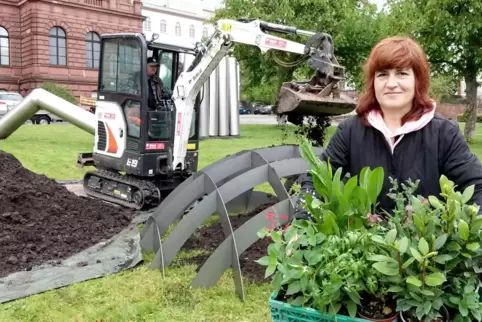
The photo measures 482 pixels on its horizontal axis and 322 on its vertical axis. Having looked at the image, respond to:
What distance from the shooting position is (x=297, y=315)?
1.80 metres

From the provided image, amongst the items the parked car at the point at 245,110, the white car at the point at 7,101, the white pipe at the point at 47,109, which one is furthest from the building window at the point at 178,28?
the white pipe at the point at 47,109

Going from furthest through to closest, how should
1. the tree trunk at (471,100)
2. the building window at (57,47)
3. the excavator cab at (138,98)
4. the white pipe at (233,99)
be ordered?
the building window at (57,47), the white pipe at (233,99), the tree trunk at (471,100), the excavator cab at (138,98)

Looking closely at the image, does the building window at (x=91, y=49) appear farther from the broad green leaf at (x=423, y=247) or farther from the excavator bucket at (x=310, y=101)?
the broad green leaf at (x=423, y=247)

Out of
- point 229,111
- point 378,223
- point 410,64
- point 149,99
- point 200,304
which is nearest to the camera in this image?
point 378,223

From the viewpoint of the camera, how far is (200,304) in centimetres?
458

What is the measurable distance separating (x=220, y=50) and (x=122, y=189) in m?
2.69

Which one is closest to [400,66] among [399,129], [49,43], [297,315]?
[399,129]

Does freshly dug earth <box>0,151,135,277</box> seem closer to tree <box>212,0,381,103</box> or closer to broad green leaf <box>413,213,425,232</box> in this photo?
broad green leaf <box>413,213,425,232</box>

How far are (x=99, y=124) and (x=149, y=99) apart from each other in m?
1.15

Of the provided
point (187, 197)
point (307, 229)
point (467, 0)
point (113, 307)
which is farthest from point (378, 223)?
point (467, 0)

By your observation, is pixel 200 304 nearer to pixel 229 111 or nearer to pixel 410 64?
pixel 410 64

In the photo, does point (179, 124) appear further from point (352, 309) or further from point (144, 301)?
point (352, 309)

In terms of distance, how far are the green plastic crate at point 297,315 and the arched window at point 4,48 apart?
44.2 meters

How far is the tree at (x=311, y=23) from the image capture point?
26609 mm
